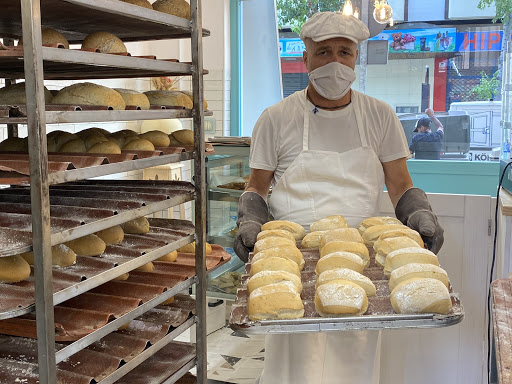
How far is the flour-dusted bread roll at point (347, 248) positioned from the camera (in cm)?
198

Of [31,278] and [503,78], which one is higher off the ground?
[503,78]

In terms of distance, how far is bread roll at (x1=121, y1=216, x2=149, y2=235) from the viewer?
89.7 inches

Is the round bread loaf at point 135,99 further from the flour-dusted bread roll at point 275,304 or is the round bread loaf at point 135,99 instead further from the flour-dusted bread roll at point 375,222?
the flour-dusted bread roll at point 375,222

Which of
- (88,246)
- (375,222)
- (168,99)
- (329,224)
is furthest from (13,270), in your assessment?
(375,222)

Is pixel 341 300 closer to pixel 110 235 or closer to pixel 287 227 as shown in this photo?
pixel 287 227

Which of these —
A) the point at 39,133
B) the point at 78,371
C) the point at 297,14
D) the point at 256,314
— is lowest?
the point at 78,371

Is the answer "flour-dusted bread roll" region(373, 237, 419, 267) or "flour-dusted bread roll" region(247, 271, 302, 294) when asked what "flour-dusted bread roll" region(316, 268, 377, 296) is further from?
"flour-dusted bread roll" region(373, 237, 419, 267)

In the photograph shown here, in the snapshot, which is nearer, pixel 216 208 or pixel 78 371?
pixel 78 371

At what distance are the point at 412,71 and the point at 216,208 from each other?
256 centimetres

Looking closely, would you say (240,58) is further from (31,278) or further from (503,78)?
(31,278)

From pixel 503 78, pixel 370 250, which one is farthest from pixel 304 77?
pixel 370 250

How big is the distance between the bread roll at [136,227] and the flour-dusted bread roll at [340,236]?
2.30 ft

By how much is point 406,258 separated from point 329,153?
0.86 m

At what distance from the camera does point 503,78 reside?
5031 mm
